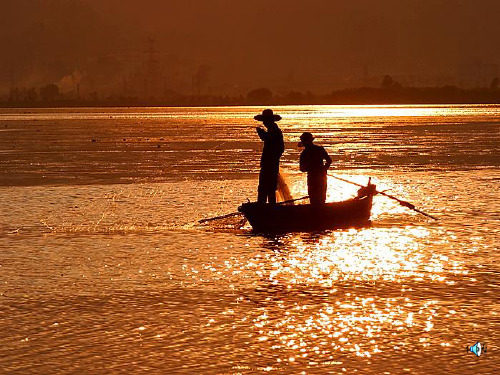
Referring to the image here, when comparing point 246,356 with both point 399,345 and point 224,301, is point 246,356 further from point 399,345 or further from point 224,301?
point 224,301

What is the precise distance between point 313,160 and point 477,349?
1062cm

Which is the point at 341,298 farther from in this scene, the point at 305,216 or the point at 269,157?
the point at 269,157

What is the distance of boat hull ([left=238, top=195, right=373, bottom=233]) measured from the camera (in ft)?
65.3

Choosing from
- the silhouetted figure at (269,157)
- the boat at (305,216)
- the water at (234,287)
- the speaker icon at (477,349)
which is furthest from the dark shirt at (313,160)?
the speaker icon at (477,349)

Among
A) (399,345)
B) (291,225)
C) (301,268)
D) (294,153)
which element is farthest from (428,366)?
(294,153)

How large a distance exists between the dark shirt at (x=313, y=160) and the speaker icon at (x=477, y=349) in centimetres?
1030

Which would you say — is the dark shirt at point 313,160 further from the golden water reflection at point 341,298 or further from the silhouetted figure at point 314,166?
the golden water reflection at point 341,298

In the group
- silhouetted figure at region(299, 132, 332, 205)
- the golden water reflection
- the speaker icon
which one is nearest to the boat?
silhouetted figure at region(299, 132, 332, 205)

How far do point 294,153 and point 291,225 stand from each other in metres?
33.1

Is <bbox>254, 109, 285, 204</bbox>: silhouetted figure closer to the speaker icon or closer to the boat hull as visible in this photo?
the boat hull

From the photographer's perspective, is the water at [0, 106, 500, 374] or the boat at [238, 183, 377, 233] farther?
the boat at [238, 183, 377, 233]

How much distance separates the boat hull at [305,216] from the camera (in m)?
19.9

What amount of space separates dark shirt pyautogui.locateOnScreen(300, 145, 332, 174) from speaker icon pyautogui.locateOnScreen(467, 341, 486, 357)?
1030 cm

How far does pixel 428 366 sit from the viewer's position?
9.97 meters
